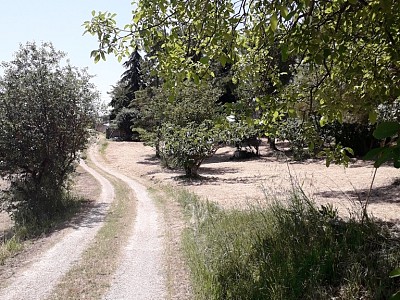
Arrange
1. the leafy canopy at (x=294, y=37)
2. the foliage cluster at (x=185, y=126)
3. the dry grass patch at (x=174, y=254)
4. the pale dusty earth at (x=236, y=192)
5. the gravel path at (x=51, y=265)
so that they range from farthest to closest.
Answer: the foliage cluster at (x=185, y=126)
the pale dusty earth at (x=236, y=192)
the gravel path at (x=51, y=265)
the dry grass patch at (x=174, y=254)
the leafy canopy at (x=294, y=37)

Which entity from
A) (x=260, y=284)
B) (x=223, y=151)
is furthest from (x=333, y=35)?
(x=223, y=151)

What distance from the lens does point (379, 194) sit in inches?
456

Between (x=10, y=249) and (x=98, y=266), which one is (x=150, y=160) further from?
(x=98, y=266)

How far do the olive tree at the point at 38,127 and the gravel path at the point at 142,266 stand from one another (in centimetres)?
480

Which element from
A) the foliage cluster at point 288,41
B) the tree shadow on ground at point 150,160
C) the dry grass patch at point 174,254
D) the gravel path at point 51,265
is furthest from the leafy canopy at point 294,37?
the tree shadow on ground at point 150,160

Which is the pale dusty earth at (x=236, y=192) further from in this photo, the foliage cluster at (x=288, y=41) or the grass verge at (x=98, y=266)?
the foliage cluster at (x=288, y=41)

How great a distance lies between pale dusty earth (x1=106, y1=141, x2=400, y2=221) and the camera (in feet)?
31.2

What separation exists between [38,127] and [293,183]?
993 cm

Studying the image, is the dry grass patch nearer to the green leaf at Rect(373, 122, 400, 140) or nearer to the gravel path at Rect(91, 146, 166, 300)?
the gravel path at Rect(91, 146, 166, 300)

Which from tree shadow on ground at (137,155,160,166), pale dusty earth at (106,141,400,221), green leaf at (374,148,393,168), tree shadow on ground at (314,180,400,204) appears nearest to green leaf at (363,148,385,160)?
green leaf at (374,148,393,168)

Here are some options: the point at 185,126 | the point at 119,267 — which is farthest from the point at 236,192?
the point at 185,126

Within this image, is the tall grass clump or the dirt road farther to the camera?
the dirt road

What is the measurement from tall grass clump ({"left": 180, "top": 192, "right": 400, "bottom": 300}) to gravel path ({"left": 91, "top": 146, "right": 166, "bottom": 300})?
0.66 m

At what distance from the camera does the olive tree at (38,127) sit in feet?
43.6
